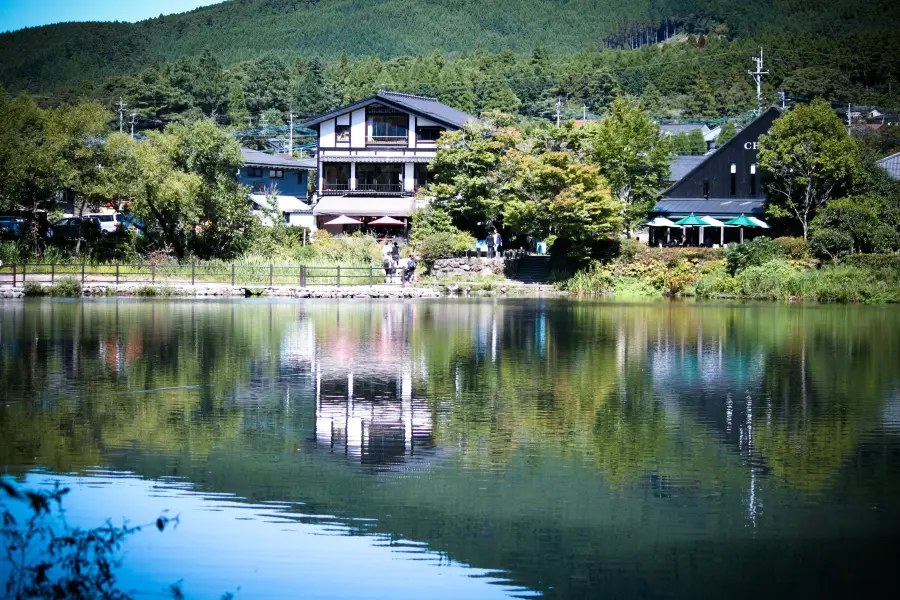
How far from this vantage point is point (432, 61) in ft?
385

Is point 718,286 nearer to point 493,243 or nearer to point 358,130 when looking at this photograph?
point 493,243

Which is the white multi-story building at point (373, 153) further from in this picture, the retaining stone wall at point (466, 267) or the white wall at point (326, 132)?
the retaining stone wall at point (466, 267)

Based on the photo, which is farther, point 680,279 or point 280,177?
point 280,177

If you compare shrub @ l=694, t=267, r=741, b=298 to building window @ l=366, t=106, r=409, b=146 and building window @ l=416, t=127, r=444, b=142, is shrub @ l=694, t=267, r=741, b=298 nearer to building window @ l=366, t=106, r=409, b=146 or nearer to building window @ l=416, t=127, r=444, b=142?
building window @ l=416, t=127, r=444, b=142

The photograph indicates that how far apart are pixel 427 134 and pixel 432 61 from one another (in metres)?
61.3

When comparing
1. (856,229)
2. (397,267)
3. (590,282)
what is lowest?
(590,282)

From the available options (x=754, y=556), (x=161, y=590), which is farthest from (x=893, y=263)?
(x=161, y=590)

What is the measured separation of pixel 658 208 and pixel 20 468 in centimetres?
4400

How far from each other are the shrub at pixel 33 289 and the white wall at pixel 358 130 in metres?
25.3

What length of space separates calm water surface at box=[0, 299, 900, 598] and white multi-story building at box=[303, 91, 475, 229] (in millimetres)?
35036

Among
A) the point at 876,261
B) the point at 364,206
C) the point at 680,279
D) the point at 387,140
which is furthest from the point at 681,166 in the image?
the point at 876,261

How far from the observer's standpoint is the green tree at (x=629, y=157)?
49.2m

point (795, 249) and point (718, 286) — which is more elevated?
point (795, 249)

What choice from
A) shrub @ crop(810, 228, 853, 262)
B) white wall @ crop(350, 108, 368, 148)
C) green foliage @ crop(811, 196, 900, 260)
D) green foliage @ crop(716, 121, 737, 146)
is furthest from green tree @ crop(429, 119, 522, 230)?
green foliage @ crop(716, 121, 737, 146)
